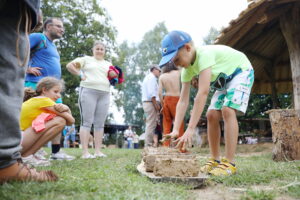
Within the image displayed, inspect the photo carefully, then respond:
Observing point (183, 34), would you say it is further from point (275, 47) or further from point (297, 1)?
point (275, 47)

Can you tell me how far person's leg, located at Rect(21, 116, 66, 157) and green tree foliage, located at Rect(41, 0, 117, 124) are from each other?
15.8 m

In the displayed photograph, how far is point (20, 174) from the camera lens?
2066mm

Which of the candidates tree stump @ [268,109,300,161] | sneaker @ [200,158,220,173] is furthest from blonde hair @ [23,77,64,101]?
tree stump @ [268,109,300,161]

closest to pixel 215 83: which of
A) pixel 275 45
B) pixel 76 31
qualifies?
pixel 275 45

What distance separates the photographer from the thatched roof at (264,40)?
5309 mm

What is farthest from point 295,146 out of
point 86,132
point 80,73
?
point 80,73

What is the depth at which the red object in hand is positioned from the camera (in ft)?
10.5

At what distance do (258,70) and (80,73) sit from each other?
555 cm

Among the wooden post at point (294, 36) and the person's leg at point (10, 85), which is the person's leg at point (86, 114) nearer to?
the person's leg at point (10, 85)

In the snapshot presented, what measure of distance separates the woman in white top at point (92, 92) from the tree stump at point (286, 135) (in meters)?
2.82

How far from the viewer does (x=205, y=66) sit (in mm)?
2994

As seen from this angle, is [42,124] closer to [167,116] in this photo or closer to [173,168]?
[173,168]

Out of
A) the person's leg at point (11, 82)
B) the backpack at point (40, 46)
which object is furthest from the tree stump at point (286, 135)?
the person's leg at point (11, 82)

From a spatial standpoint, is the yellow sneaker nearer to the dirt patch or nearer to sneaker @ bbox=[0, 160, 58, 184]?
the dirt patch
